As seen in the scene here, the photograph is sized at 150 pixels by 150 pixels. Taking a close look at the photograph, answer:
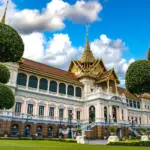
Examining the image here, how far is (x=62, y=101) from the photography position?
42125 mm

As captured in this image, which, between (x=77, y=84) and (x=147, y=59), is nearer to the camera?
(x=147, y=59)

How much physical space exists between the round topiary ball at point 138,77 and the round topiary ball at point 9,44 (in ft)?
30.6

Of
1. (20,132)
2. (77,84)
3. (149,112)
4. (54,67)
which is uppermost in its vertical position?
(54,67)

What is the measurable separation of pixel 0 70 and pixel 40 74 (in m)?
21.1

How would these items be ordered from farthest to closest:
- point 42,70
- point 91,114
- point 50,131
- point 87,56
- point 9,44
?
point 87,56
point 91,114
point 42,70
point 50,131
point 9,44

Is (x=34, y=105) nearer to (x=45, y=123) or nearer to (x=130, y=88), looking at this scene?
(x=45, y=123)

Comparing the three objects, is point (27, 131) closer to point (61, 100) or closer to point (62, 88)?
point (61, 100)

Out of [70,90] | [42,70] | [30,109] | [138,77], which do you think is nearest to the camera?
[138,77]

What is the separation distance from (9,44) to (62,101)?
1174 inches

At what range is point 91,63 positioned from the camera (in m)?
52.1

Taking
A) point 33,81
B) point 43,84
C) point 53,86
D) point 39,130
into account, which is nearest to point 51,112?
point 39,130

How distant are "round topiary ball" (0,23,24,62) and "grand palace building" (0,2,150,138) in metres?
21.0

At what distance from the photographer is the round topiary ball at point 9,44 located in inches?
518

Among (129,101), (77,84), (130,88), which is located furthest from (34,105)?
(129,101)
